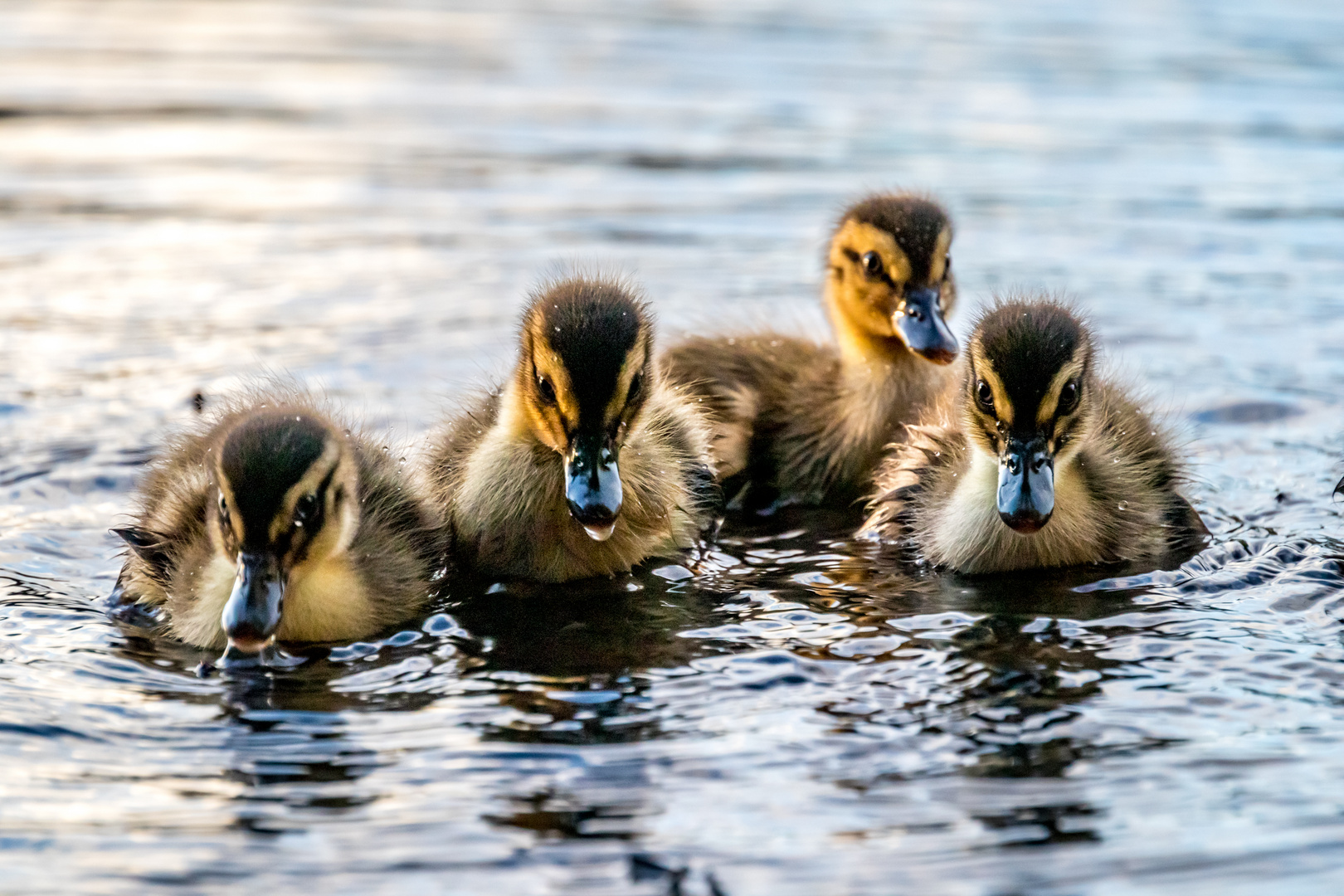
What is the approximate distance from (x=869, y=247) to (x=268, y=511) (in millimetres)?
3194

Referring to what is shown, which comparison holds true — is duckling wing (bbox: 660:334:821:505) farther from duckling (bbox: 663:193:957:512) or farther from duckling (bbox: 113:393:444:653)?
duckling (bbox: 113:393:444:653)

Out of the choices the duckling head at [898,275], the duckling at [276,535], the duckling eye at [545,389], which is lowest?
the duckling at [276,535]

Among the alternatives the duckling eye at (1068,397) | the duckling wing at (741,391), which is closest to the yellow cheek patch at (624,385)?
the duckling eye at (1068,397)

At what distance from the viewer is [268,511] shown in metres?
4.99

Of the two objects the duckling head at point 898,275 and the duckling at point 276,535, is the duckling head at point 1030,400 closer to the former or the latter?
A: the duckling head at point 898,275

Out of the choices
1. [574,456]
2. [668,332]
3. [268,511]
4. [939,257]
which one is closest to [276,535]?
[268,511]

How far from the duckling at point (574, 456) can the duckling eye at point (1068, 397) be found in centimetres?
137

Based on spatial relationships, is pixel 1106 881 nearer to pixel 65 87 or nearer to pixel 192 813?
pixel 192 813

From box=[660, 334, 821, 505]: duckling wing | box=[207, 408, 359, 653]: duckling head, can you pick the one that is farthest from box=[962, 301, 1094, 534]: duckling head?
box=[207, 408, 359, 653]: duckling head

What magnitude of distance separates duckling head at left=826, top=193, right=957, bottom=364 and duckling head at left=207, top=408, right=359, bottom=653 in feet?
8.86

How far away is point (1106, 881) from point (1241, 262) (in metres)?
7.21

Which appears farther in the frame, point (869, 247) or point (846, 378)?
point (846, 378)

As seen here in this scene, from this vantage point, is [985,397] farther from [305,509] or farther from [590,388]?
[305,509]

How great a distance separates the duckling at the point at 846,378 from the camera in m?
7.14
